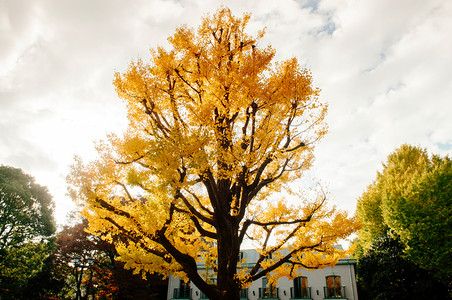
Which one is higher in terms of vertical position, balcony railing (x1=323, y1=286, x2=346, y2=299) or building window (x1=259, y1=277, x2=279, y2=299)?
balcony railing (x1=323, y1=286, x2=346, y2=299)

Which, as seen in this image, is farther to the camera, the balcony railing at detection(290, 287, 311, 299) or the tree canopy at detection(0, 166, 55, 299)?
the balcony railing at detection(290, 287, 311, 299)

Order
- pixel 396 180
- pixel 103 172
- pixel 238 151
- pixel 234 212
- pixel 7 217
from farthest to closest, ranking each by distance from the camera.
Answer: pixel 7 217, pixel 396 180, pixel 234 212, pixel 238 151, pixel 103 172

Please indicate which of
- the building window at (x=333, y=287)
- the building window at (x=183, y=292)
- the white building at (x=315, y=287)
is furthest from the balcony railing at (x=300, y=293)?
Result: the building window at (x=183, y=292)

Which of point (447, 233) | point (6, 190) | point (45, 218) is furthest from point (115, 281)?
point (447, 233)

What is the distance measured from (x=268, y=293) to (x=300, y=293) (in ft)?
9.08

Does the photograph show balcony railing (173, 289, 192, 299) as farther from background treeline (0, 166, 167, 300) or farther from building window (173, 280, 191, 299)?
background treeline (0, 166, 167, 300)

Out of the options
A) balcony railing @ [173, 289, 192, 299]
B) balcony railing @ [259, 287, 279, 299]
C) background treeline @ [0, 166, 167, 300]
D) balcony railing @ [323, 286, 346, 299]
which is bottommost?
balcony railing @ [173, 289, 192, 299]

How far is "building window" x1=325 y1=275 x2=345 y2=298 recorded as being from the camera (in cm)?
1909

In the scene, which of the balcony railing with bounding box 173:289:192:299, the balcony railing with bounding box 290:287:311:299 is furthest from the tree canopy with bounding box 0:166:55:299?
the balcony railing with bounding box 290:287:311:299

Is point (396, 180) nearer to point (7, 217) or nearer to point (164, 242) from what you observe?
point (164, 242)

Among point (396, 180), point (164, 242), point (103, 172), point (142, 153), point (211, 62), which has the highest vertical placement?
point (211, 62)

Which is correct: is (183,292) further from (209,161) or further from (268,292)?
(209,161)

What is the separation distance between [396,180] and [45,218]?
2960cm

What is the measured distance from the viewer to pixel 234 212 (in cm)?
695
